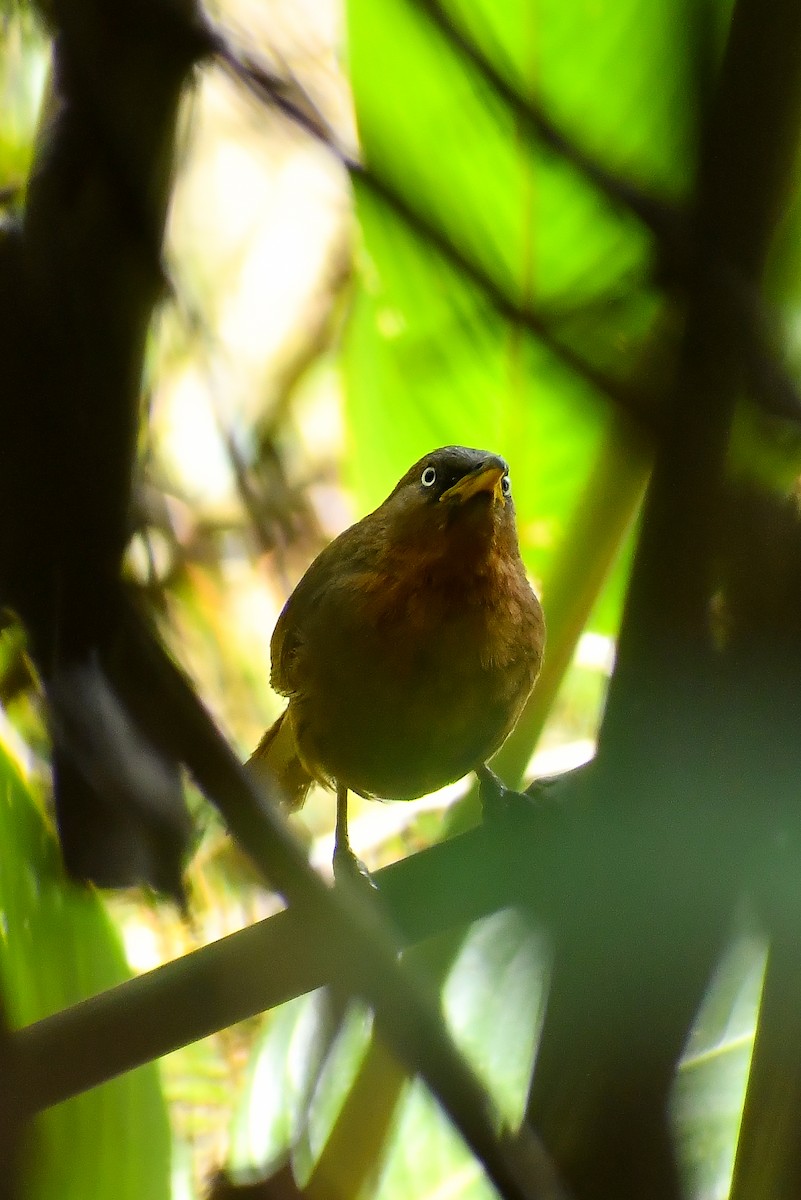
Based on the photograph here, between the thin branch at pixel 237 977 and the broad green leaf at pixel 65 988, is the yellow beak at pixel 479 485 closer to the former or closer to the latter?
the thin branch at pixel 237 977

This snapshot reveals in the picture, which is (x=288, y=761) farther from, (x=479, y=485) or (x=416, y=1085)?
(x=416, y=1085)

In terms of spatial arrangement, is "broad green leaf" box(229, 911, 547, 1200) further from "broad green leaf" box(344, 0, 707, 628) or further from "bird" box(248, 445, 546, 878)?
"bird" box(248, 445, 546, 878)

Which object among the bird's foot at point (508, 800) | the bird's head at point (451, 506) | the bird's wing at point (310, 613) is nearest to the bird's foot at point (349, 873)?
the bird's foot at point (508, 800)

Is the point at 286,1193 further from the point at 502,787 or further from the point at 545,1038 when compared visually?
the point at 502,787

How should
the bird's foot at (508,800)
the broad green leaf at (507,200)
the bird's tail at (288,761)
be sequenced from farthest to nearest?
1. the bird's tail at (288,761)
2. the bird's foot at (508,800)
3. the broad green leaf at (507,200)

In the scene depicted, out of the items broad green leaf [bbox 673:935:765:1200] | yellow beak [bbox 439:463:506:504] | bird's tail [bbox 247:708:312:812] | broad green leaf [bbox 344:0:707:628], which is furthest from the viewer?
bird's tail [bbox 247:708:312:812]

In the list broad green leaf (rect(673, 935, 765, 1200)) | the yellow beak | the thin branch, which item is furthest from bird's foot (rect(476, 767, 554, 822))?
the yellow beak

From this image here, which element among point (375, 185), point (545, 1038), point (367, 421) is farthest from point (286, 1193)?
point (367, 421)
